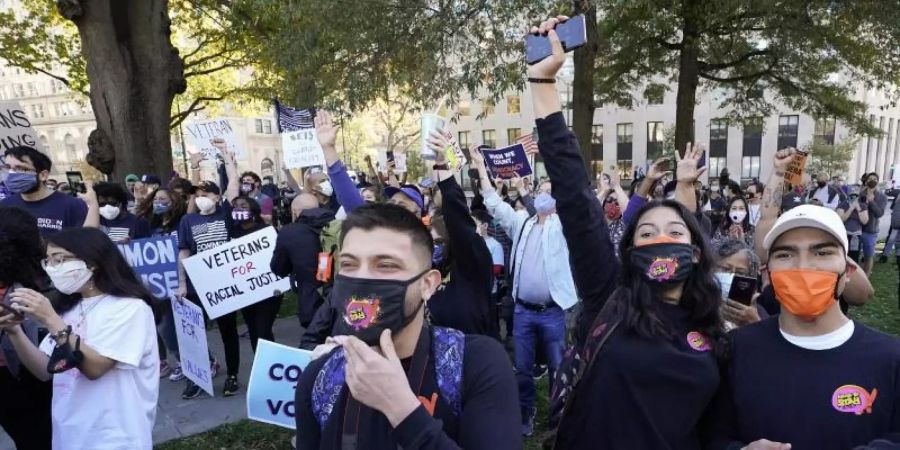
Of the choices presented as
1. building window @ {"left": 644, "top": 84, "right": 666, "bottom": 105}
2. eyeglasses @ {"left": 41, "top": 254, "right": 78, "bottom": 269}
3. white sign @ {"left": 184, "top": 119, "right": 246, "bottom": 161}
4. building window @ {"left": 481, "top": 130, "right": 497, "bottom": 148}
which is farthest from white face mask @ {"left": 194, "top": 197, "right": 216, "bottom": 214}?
building window @ {"left": 481, "top": 130, "right": 497, "bottom": 148}

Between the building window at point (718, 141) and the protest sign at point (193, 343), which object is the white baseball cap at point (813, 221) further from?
the building window at point (718, 141)

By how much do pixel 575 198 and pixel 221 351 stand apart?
5.43 m

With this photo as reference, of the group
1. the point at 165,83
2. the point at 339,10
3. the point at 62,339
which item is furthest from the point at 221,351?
the point at 339,10

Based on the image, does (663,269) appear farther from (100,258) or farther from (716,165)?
(716,165)

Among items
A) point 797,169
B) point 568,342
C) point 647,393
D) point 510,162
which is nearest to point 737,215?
point 797,169

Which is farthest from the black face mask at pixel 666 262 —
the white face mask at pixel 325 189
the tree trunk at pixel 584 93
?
the tree trunk at pixel 584 93

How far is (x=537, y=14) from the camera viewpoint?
29.3ft

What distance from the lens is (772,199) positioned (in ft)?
10.2

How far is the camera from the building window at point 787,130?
4725 cm

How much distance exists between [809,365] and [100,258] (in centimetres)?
306

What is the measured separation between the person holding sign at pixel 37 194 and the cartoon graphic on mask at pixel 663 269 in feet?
14.8

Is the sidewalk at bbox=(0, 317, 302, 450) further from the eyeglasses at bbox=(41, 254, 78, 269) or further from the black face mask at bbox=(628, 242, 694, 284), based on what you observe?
the black face mask at bbox=(628, 242, 694, 284)

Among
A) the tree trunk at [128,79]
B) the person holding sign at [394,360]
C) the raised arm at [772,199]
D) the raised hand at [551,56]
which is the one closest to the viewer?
the person holding sign at [394,360]

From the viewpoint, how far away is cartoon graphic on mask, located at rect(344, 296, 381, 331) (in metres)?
1.48
